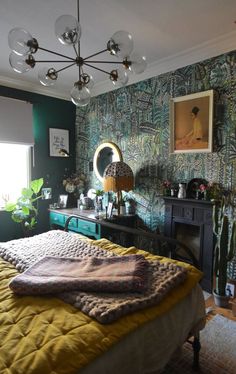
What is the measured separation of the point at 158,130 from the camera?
319cm

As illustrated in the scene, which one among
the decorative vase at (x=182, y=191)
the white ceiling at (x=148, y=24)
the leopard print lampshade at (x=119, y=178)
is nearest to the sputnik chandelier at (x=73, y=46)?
the white ceiling at (x=148, y=24)

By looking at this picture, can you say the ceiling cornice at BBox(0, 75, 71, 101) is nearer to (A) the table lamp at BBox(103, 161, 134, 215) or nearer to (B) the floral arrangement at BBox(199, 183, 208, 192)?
(A) the table lamp at BBox(103, 161, 134, 215)

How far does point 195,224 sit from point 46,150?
8.71ft

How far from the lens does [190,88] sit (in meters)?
2.86

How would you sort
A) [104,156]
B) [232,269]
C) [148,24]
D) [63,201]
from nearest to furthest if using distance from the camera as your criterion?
[148,24] < [232,269] < [104,156] < [63,201]

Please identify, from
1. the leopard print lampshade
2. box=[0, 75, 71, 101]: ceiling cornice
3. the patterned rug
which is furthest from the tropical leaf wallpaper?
the patterned rug

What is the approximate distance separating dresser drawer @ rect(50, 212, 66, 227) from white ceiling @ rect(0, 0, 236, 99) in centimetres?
213

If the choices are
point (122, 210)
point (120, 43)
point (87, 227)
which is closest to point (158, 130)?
point (122, 210)

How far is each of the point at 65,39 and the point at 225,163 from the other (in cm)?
191

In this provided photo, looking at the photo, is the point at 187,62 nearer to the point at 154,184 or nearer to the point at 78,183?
the point at 154,184

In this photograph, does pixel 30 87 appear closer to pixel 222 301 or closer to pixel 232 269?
pixel 232 269

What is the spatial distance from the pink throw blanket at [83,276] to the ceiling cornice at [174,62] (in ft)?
7.56

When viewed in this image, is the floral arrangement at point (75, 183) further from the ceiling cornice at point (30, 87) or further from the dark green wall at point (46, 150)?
the ceiling cornice at point (30, 87)

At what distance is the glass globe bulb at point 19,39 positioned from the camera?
1.46 meters
